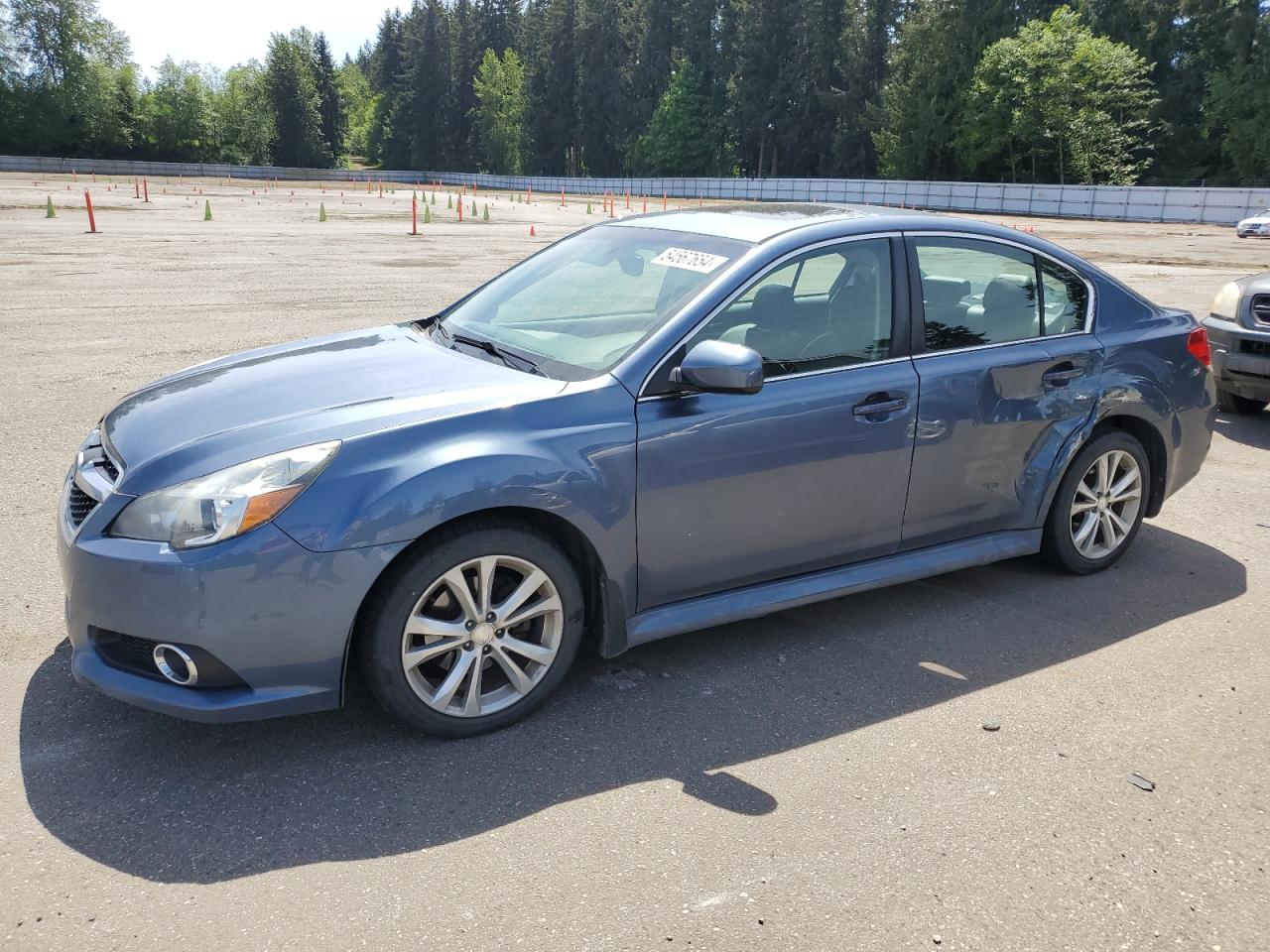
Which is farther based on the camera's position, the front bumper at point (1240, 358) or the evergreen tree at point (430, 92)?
the evergreen tree at point (430, 92)

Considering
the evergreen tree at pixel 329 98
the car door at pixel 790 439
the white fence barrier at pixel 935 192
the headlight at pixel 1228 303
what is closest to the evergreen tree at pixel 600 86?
the white fence barrier at pixel 935 192

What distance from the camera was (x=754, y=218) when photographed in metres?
4.45

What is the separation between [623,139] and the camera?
104 meters

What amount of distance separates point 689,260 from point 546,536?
1.34 meters

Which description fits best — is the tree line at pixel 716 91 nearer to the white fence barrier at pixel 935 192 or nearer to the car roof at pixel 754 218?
the white fence barrier at pixel 935 192

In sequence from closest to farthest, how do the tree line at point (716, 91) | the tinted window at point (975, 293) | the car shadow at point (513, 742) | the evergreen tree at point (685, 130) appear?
the car shadow at point (513, 742) < the tinted window at point (975, 293) < the tree line at point (716, 91) < the evergreen tree at point (685, 130)

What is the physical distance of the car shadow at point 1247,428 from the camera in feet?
26.3

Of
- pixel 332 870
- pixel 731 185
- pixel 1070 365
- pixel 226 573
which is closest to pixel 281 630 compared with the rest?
pixel 226 573

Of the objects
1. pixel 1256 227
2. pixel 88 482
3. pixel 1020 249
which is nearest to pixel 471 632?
pixel 88 482

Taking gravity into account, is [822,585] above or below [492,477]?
below

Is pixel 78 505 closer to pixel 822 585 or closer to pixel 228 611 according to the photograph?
pixel 228 611

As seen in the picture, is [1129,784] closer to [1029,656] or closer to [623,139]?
[1029,656]

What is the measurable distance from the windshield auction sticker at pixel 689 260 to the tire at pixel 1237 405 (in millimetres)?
6663

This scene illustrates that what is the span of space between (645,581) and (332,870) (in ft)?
4.63
